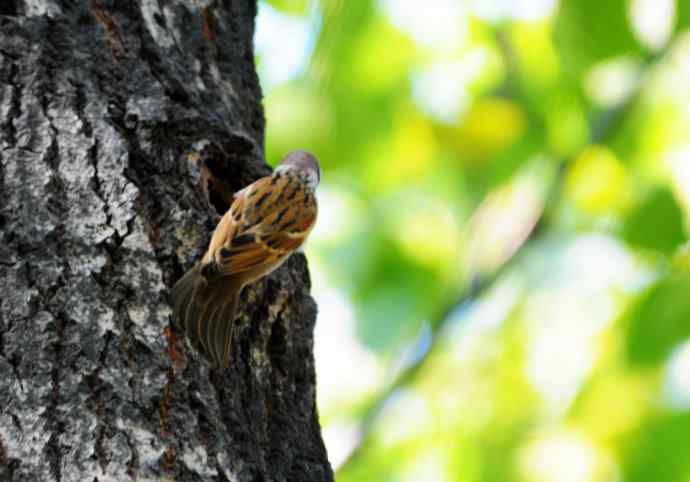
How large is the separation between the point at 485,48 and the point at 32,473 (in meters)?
4.29

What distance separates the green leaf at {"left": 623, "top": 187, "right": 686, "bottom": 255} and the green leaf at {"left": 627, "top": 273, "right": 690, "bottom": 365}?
0.11 metres

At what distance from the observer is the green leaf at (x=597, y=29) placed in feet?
10.4

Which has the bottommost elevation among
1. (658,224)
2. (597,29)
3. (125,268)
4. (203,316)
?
(203,316)

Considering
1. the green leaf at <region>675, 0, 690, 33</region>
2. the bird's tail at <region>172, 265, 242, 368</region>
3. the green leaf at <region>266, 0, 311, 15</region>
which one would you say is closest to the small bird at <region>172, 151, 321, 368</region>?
the bird's tail at <region>172, 265, 242, 368</region>

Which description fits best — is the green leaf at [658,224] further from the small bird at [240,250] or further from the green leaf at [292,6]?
the green leaf at [292,6]

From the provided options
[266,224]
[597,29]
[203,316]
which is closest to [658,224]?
[597,29]

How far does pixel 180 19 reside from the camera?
314cm

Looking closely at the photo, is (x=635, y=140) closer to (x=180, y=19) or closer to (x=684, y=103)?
(x=684, y=103)

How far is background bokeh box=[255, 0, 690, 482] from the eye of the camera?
4.14 m

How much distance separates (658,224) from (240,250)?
1.42 meters

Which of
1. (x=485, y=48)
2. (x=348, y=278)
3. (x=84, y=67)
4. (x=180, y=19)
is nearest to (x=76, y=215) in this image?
(x=84, y=67)

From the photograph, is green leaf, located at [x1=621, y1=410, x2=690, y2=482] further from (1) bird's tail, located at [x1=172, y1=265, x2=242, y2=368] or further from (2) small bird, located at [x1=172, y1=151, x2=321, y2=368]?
(1) bird's tail, located at [x1=172, y1=265, x2=242, y2=368]

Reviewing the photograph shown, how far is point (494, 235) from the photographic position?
528cm

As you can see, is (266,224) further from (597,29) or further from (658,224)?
(658,224)
